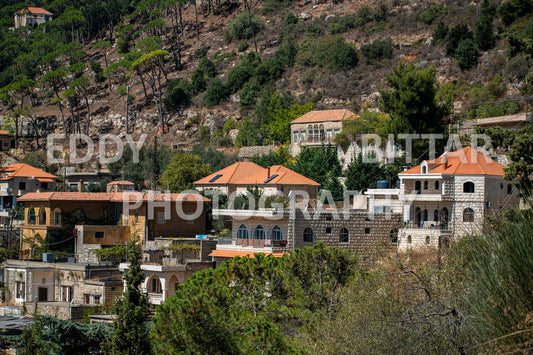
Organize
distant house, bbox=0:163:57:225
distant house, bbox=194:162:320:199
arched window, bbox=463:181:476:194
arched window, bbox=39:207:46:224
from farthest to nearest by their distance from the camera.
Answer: distant house, bbox=0:163:57:225 → arched window, bbox=39:207:46:224 → distant house, bbox=194:162:320:199 → arched window, bbox=463:181:476:194

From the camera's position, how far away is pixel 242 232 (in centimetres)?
2928

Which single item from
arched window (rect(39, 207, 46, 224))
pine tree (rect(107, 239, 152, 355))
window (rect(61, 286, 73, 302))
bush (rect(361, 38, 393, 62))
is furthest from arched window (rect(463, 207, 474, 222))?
bush (rect(361, 38, 393, 62))

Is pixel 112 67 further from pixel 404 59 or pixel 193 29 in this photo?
pixel 404 59

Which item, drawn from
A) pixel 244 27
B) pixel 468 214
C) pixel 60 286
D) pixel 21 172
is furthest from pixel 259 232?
pixel 244 27

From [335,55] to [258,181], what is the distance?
29786mm

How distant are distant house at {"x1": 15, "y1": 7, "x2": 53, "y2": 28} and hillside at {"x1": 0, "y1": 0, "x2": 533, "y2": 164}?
6112 mm

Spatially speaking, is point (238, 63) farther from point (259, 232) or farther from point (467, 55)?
point (259, 232)

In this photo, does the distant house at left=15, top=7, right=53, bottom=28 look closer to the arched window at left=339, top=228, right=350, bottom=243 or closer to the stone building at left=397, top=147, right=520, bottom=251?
the arched window at left=339, top=228, right=350, bottom=243

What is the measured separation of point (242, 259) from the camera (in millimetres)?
22781

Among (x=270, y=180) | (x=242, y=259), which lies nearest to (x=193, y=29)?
(x=270, y=180)

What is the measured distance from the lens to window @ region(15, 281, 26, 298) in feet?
106

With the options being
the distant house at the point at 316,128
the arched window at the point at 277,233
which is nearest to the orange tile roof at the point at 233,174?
the distant house at the point at 316,128

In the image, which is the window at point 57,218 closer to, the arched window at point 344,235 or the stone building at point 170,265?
the stone building at point 170,265

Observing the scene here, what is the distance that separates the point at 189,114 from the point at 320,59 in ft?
45.3
